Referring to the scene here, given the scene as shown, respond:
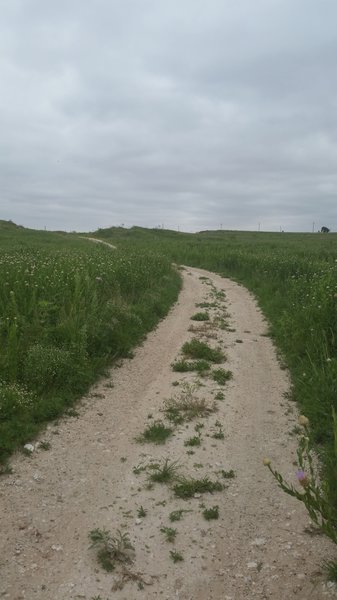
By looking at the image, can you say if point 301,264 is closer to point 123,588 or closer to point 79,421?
point 79,421

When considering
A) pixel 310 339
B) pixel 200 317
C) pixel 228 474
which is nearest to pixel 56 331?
pixel 228 474

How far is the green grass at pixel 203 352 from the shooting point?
31.3 ft

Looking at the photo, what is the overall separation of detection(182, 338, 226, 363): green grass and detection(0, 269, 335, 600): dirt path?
1451 mm

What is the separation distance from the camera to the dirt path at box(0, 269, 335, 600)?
3.92 metres

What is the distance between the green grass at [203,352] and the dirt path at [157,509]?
4.76ft

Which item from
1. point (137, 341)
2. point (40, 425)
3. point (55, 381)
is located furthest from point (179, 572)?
point (137, 341)

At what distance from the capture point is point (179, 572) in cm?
405

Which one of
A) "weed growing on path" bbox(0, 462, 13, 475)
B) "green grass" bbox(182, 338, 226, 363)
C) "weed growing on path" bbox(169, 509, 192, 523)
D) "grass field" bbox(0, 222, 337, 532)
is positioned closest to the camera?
"weed growing on path" bbox(169, 509, 192, 523)

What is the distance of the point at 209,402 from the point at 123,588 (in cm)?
376

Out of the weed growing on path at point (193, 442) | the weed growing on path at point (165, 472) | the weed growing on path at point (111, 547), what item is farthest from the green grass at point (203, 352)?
the weed growing on path at point (111, 547)

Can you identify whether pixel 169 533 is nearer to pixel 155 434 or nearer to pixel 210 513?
pixel 210 513

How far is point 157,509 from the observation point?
15.9ft

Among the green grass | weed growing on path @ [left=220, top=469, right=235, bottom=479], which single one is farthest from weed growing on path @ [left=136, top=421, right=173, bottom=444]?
the green grass

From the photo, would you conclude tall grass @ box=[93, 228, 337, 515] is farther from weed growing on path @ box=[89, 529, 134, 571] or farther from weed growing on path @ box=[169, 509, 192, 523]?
weed growing on path @ box=[89, 529, 134, 571]
